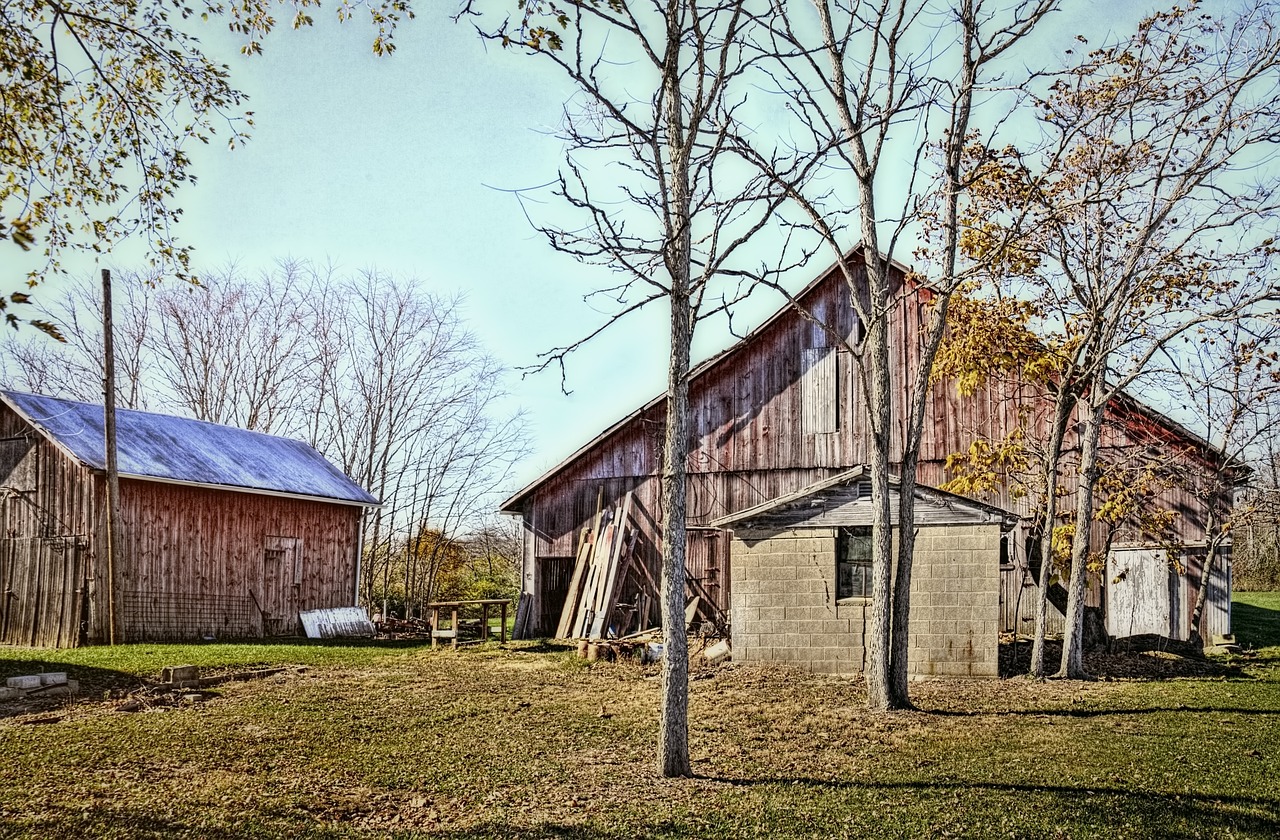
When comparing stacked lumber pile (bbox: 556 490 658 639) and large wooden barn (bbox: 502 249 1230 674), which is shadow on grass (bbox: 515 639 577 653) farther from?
large wooden barn (bbox: 502 249 1230 674)

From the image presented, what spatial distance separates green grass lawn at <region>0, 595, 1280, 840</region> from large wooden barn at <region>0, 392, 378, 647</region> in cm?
650

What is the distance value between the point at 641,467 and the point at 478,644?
536 cm

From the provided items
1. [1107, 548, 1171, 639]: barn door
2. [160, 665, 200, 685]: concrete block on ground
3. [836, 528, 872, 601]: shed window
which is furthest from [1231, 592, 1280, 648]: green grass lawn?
[160, 665, 200, 685]: concrete block on ground

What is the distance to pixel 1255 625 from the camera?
2525cm

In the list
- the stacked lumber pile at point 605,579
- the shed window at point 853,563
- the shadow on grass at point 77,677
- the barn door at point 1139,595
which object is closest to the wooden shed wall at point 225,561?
the shadow on grass at point 77,677

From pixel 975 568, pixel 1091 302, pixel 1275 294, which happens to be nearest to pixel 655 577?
pixel 975 568

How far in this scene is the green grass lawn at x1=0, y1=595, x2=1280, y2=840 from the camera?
7172 mm

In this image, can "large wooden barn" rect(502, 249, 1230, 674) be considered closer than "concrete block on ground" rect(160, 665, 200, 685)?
No

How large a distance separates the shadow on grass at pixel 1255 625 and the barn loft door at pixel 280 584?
21.7m

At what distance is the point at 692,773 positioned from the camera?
8.63 meters

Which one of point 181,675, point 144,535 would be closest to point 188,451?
point 144,535

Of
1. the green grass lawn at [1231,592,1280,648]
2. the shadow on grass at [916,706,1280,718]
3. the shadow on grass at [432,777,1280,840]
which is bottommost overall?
the green grass lawn at [1231,592,1280,648]

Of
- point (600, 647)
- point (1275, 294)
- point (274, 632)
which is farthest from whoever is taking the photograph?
point (274, 632)

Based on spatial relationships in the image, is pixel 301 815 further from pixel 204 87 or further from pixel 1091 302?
pixel 1091 302
